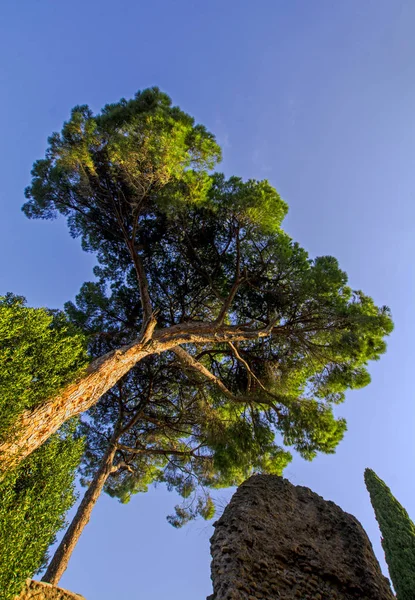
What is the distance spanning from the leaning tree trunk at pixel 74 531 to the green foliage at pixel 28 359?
4.09 metres

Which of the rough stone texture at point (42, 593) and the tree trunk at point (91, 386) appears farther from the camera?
the tree trunk at point (91, 386)

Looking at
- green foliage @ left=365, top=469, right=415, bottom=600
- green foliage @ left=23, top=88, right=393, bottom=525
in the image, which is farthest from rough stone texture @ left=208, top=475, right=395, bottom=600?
green foliage @ left=23, top=88, right=393, bottom=525

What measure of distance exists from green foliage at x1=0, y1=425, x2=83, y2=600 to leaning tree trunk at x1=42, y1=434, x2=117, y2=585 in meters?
3.29

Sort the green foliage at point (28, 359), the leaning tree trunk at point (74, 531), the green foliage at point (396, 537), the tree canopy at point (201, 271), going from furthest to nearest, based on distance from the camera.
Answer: the tree canopy at point (201, 271)
the leaning tree trunk at point (74, 531)
the green foliage at point (396, 537)
the green foliage at point (28, 359)

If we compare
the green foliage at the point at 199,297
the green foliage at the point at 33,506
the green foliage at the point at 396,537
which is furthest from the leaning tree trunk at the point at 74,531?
the green foliage at the point at 396,537

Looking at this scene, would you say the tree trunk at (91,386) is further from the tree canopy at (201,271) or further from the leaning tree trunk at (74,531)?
the leaning tree trunk at (74,531)

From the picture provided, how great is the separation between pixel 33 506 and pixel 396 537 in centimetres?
557

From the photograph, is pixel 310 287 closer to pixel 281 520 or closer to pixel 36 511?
pixel 281 520

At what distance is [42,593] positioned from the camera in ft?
12.6

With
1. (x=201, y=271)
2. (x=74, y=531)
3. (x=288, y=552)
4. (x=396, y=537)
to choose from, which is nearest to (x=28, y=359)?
(x=288, y=552)

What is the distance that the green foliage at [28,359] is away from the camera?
393cm

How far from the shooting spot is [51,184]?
8.75 metres

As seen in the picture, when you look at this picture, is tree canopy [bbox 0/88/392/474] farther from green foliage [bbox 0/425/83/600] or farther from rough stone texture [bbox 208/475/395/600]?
rough stone texture [bbox 208/475/395/600]

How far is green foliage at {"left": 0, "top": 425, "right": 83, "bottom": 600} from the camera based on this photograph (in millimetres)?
3283
